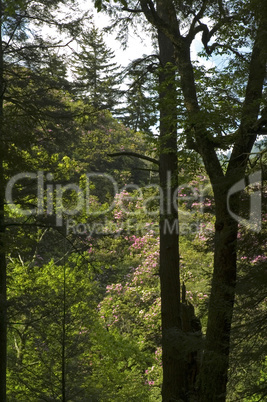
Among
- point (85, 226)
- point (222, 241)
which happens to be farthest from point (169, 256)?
point (85, 226)

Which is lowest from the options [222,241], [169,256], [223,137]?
[169,256]

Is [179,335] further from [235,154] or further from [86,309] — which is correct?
[86,309]

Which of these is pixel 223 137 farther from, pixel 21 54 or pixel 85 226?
pixel 85 226

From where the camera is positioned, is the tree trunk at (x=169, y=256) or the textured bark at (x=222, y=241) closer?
the textured bark at (x=222, y=241)

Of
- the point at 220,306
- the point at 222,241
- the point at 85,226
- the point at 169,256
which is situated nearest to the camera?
the point at 220,306

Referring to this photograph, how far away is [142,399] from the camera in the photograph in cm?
1115

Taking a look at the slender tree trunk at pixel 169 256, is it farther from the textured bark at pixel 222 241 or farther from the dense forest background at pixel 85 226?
the textured bark at pixel 222 241

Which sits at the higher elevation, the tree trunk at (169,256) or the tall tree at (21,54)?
the tall tree at (21,54)

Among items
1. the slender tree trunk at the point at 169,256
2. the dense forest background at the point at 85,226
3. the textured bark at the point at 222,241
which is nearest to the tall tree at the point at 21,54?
the dense forest background at the point at 85,226

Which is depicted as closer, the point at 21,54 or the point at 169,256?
the point at 169,256

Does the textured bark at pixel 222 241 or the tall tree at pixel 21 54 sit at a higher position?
the tall tree at pixel 21 54

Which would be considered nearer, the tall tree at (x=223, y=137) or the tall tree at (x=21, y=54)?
the tall tree at (x=223, y=137)

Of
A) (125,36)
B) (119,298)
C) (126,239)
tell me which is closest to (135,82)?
(125,36)

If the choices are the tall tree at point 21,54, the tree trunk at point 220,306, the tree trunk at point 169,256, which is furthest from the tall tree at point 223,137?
the tall tree at point 21,54
